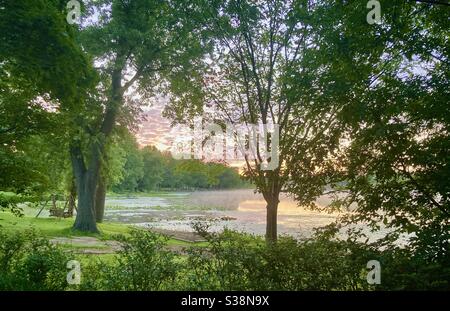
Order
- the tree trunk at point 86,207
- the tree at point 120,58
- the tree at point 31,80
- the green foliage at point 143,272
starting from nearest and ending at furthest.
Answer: the green foliage at point 143,272, the tree at point 31,80, the tree at point 120,58, the tree trunk at point 86,207

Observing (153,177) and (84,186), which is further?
(153,177)

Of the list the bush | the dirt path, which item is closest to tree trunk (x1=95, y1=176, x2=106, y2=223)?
the dirt path

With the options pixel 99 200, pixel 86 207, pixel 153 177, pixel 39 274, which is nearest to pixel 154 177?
pixel 153 177

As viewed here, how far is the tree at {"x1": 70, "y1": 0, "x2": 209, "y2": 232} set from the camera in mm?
18734

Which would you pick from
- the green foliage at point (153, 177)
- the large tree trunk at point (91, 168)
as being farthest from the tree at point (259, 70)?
the green foliage at point (153, 177)

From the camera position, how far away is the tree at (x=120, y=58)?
61.5ft

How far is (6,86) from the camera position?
29.8 feet

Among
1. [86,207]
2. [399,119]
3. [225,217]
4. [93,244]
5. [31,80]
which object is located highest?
[31,80]

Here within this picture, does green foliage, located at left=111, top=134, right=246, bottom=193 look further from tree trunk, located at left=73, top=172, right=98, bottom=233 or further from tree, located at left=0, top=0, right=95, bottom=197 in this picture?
tree, located at left=0, top=0, right=95, bottom=197

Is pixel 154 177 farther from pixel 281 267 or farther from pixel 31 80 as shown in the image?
pixel 281 267

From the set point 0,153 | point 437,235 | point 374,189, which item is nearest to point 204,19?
point 0,153

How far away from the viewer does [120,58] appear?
20125mm

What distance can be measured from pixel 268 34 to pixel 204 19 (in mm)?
2436

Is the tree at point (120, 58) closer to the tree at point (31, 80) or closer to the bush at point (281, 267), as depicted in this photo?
the tree at point (31, 80)
